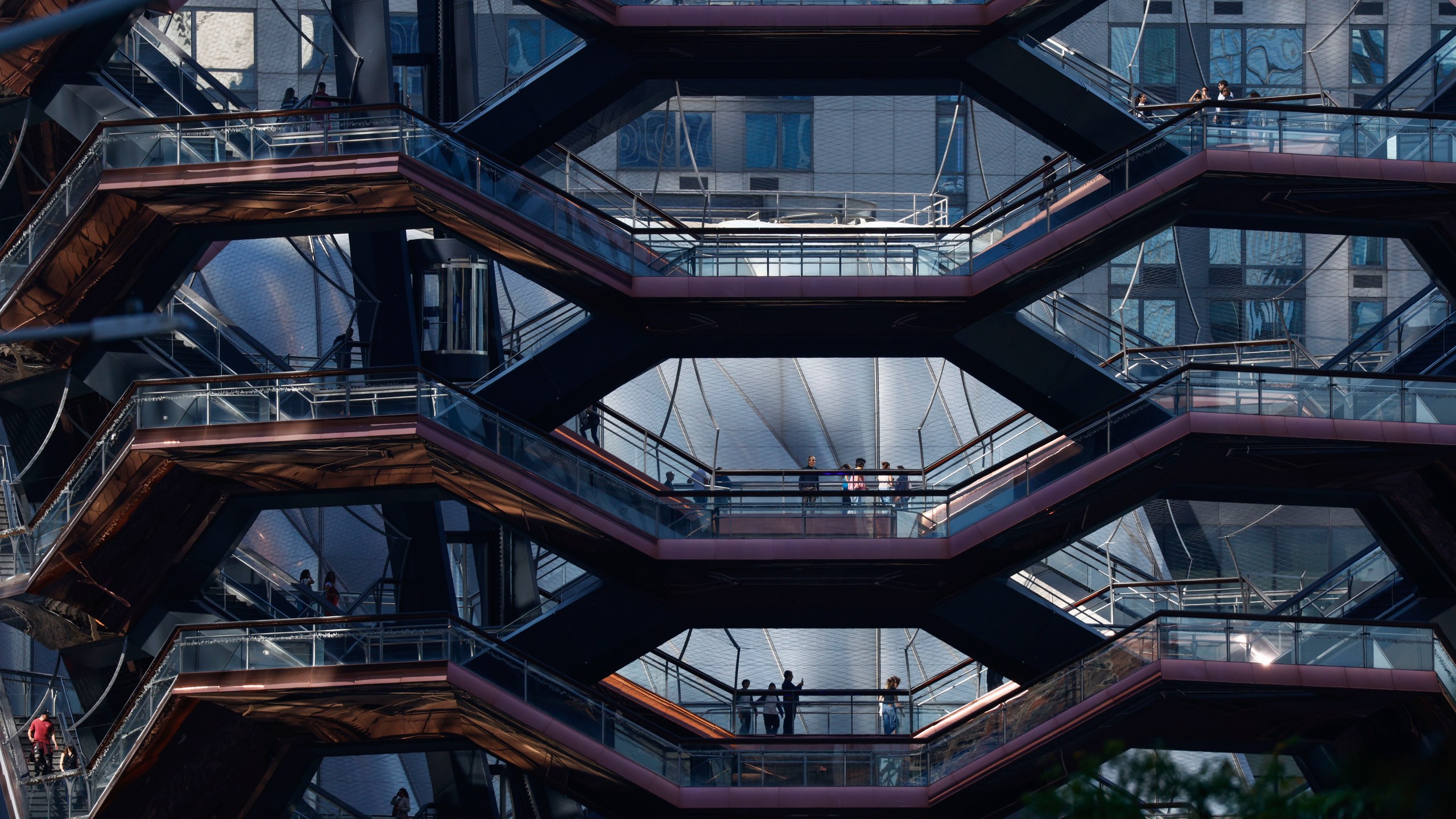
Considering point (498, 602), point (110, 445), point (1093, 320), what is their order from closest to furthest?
point (110, 445) < point (1093, 320) < point (498, 602)

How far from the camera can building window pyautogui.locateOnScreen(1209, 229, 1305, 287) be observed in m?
40.0

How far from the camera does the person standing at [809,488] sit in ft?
79.8

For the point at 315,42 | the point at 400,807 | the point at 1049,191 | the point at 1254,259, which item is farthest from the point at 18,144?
the point at 1254,259

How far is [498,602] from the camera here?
1090 inches

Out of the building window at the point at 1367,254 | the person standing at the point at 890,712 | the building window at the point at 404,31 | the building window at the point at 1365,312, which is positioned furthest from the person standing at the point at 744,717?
the building window at the point at 1367,254

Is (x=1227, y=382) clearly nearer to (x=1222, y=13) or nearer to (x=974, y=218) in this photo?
(x=974, y=218)

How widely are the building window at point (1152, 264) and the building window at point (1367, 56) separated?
548 cm

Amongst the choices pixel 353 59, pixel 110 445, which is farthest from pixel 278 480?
pixel 353 59

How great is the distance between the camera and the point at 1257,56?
4019 centimetres

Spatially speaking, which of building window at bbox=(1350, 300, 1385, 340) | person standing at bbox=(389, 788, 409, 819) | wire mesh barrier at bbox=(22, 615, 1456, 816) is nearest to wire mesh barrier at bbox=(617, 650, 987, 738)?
wire mesh barrier at bbox=(22, 615, 1456, 816)

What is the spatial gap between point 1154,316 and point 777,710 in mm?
18590

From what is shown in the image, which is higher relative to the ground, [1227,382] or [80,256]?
[80,256]

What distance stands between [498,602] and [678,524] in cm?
484

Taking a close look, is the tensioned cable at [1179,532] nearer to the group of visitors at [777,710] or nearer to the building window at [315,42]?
the group of visitors at [777,710]
